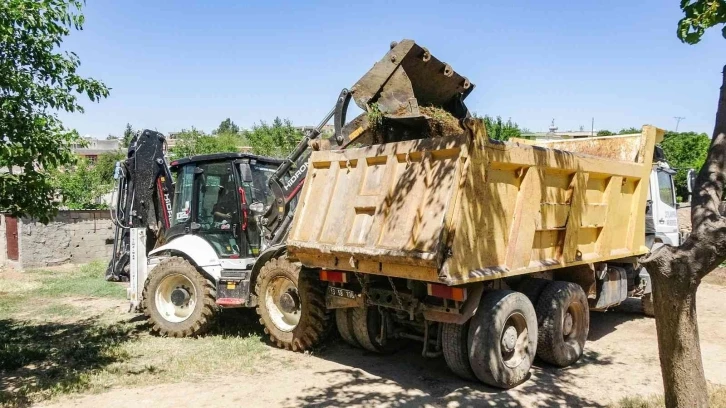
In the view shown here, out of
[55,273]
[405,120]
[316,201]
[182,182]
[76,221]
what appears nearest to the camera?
[405,120]

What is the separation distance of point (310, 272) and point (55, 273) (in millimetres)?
10342

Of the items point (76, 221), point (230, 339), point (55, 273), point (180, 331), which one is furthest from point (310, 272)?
point (76, 221)

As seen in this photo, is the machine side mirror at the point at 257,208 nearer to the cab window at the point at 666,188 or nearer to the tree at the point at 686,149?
the cab window at the point at 666,188

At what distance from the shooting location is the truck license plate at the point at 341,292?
6.14 meters

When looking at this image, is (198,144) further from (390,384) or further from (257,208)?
(390,384)

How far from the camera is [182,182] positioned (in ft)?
27.5

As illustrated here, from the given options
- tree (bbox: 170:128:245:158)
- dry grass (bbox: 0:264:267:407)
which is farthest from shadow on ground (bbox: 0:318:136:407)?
tree (bbox: 170:128:245:158)

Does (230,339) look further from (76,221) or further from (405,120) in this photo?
(76,221)

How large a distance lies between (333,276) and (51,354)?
12.0 feet

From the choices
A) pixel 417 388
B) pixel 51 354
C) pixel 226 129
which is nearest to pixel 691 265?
pixel 417 388

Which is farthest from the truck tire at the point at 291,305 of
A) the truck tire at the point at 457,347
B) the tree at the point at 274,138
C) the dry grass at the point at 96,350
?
the tree at the point at 274,138

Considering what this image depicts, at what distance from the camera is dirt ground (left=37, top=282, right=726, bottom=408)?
527 cm

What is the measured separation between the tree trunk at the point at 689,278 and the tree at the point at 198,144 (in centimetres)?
2511

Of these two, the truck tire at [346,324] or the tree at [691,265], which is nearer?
the tree at [691,265]
